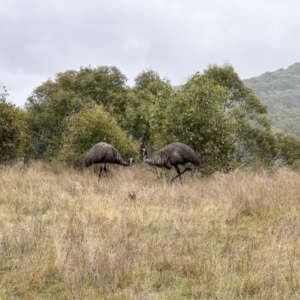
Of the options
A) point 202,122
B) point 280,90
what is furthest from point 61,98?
point 280,90

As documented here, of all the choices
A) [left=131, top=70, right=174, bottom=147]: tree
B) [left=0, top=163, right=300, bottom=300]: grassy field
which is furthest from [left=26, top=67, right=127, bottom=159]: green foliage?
[left=0, top=163, right=300, bottom=300]: grassy field

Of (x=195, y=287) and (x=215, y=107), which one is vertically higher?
(x=215, y=107)

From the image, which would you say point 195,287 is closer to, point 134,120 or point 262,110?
point 134,120

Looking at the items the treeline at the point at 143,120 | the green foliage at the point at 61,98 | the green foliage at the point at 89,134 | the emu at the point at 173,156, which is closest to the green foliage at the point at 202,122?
the treeline at the point at 143,120

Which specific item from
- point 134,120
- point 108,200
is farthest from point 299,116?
point 108,200

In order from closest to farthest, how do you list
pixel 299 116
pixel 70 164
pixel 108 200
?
pixel 108 200
pixel 70 164
pixel 299 116

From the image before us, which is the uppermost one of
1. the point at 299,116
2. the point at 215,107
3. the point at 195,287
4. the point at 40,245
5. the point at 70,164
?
the point at 299,116

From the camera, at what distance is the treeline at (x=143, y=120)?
13.0m

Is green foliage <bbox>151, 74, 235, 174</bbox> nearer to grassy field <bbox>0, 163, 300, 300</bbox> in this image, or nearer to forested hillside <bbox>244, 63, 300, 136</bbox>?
grassy field <bbox>0, 163, 300, 300</bbox>

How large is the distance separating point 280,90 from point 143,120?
9745cm

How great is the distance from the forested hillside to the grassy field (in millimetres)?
65837

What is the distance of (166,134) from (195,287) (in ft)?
33.2

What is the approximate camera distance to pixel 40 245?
4551mm

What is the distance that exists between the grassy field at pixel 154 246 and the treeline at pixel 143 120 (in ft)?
17.9
